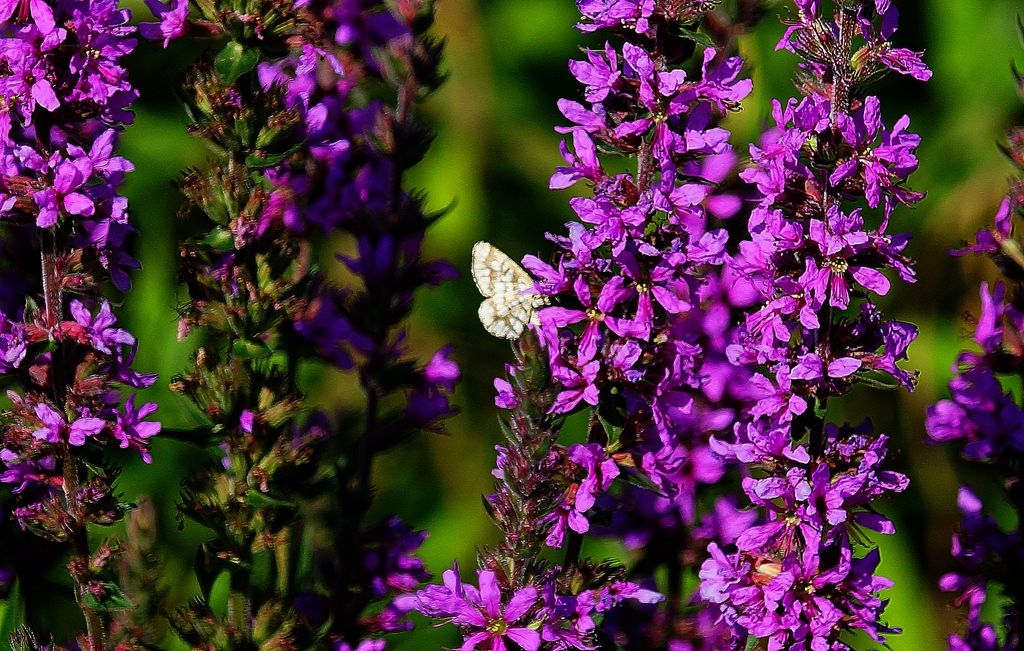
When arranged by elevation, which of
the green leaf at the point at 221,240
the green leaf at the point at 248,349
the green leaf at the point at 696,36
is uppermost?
the green leaf at the point at 696,36

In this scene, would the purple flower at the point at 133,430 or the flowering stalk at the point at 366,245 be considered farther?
the flowering stalk at the point at 366,245

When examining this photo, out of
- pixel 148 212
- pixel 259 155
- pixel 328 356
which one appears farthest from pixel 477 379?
pixel 259 155

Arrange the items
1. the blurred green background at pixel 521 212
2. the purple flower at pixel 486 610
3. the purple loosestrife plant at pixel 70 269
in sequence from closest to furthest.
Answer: the purple flower at pixel 486 610
the purple loosestrife plant at pixel 70 269
the blurred green background at pixel 521 212

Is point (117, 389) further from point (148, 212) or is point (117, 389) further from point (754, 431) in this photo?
point (148, 212)

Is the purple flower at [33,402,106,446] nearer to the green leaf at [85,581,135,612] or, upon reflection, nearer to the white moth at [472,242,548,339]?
the green leaf at [85,581,135,612]

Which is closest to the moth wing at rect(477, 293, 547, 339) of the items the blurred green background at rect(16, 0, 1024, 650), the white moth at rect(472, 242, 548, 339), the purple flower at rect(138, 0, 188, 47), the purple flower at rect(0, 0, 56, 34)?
the white moth at rect(472, 242, 548, 339)

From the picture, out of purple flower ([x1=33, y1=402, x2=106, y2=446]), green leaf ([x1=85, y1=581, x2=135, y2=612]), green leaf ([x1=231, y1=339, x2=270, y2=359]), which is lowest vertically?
green leaf ([x1=85, y1=581, x2=135, y2=612])

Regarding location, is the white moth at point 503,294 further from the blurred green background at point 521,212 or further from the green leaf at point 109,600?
the blurred green background at point 521,212

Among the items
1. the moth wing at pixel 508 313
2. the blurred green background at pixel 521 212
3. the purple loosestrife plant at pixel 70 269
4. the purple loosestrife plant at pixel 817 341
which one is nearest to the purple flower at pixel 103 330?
the purple loosestrife plant at pixel 70 269
